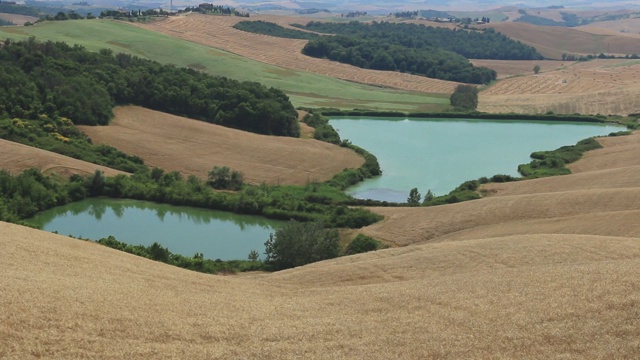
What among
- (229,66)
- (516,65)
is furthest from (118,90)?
(516,65)

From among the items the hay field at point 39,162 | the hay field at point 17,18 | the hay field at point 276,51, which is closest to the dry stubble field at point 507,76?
the hay field at point 276,51

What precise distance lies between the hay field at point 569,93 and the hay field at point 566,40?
39683mm

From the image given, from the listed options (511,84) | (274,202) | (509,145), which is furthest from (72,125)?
(511,84)

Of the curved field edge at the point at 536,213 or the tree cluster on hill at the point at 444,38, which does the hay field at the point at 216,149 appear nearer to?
the curved field edge at the point at 536,213

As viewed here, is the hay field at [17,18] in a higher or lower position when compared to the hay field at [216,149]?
lower

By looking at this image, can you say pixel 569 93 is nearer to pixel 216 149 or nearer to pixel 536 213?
pixel 216 149

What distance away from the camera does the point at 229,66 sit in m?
116

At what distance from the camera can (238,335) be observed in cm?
1745

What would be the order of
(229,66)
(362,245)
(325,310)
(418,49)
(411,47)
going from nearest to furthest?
1. (325,310)
2. (362,245)
3. (229,66)
4. (418,49)
5. (411,47)

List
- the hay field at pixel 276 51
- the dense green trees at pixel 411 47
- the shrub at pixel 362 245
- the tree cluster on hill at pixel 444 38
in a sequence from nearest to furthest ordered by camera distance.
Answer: the shrub at pixel 362 245 → the hay field at pixel 276 51 → the dense green trees at pixel 411 47 → the tree cluster on hill at pixel 444 38

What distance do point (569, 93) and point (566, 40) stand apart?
241 ft

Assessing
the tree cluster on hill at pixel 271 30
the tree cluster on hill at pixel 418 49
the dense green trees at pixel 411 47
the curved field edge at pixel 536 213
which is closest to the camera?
the curved field edge at pixel 536 213

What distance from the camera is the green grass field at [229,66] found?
357ft

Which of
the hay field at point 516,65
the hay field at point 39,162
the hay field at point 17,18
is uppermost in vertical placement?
the hay field at point 516,65
